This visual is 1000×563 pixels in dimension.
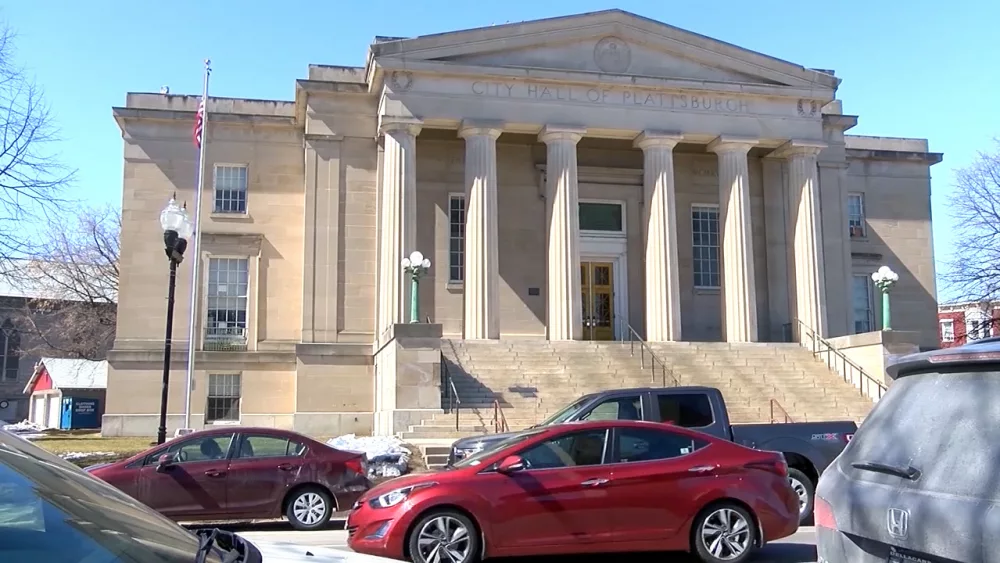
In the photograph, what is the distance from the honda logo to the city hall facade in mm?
25857

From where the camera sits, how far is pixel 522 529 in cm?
909

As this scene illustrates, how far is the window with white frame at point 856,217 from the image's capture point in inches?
1540

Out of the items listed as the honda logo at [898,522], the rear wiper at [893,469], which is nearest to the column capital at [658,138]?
the rear wiper at [893,469]

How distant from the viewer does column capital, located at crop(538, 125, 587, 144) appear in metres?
31.3

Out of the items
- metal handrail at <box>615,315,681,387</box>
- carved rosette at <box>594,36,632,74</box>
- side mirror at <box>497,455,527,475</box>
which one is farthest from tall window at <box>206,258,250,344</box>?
side mirror at <box>497,455,527,475</box>

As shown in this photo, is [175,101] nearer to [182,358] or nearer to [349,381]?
[182,358]

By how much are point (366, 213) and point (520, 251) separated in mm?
5739

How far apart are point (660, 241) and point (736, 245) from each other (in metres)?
2.91

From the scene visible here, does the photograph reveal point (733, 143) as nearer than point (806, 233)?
Yes

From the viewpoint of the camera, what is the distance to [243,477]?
13219 mm

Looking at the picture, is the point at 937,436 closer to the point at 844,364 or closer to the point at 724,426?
the point at 724,426

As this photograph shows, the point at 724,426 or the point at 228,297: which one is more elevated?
the point at 228,297

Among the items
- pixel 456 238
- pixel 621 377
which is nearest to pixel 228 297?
pixel 456 238

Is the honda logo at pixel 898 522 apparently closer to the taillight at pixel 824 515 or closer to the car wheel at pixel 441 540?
the taillight at pixel 824 515
